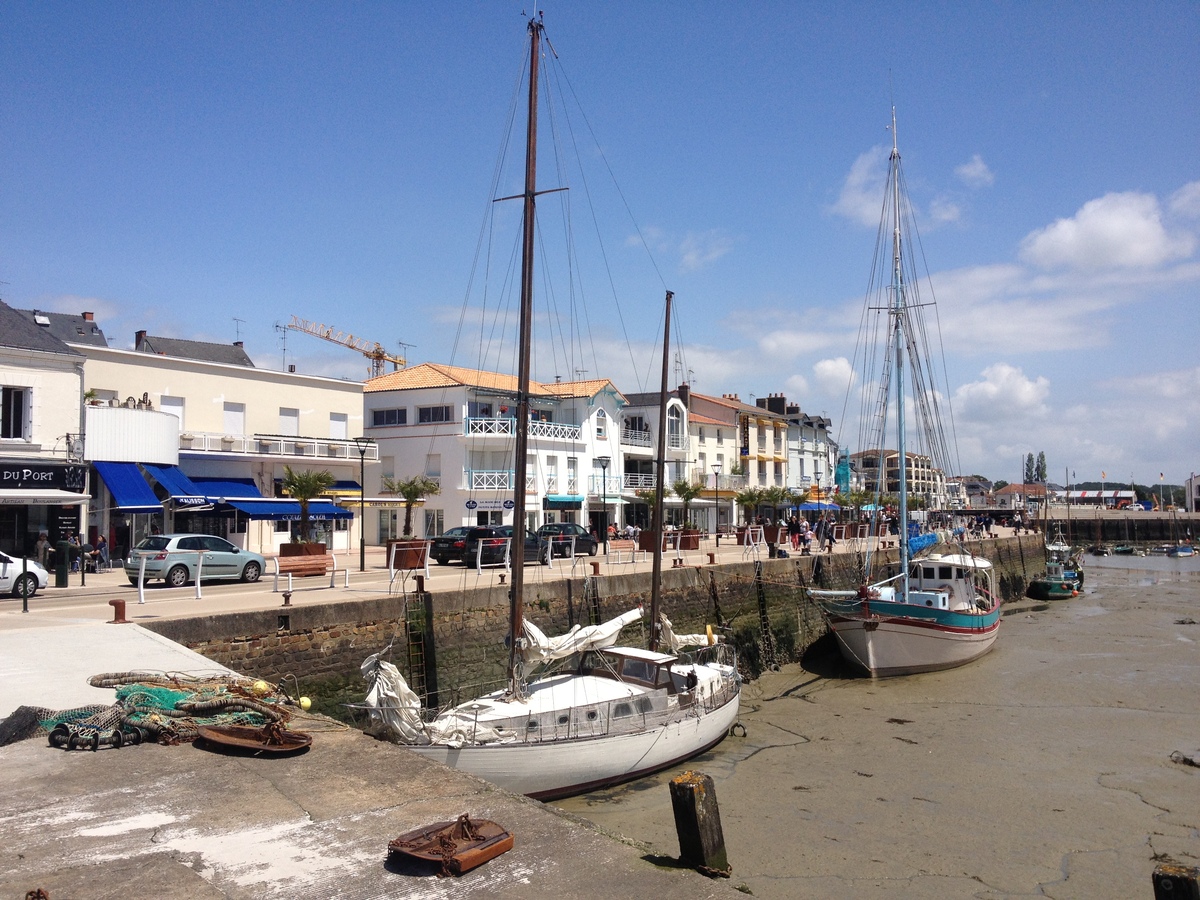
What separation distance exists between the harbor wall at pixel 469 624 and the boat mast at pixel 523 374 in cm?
147

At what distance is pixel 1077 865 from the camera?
42.3ft

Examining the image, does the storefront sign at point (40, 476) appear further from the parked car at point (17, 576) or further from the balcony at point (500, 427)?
the balcony at point (500, 427)

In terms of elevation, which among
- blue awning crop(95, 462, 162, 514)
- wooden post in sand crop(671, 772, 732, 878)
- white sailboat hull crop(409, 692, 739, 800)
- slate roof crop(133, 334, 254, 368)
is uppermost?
slate roof crop(133, 334, 254, 368)

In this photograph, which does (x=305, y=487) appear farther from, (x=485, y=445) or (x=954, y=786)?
(x=954, y=786)

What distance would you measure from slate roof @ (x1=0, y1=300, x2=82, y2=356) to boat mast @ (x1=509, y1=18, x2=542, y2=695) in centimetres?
1921

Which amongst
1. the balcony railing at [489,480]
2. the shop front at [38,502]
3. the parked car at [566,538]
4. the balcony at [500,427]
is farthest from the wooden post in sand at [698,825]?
the balcony railing at [489,480]

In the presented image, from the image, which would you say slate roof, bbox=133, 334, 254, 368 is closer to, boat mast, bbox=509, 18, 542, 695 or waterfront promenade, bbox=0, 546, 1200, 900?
waterfront promenade, bbox=0, 546, 1200, 900

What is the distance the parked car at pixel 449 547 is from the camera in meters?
31.0

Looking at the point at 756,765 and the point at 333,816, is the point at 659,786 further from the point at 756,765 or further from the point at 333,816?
the point at 333,816

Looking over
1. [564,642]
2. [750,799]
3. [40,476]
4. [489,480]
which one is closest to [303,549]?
[40,476]

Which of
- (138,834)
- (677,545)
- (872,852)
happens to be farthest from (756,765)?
(677,545)

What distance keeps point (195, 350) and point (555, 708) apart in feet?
136

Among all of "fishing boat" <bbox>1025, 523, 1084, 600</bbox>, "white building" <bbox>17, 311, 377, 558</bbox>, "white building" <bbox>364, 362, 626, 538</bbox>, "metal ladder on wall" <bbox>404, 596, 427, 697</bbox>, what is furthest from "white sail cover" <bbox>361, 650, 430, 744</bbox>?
"fishing boat" <bbox>1025, 523, 1084, 600</bbox>

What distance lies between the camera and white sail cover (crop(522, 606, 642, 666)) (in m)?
16.8
